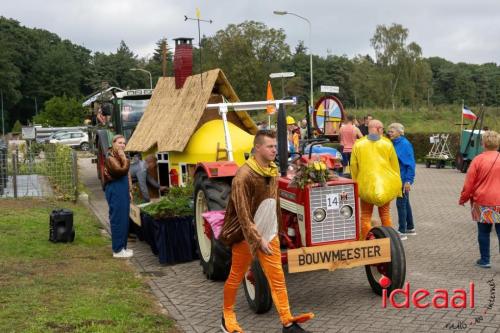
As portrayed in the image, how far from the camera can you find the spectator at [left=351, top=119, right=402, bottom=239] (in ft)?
23.7

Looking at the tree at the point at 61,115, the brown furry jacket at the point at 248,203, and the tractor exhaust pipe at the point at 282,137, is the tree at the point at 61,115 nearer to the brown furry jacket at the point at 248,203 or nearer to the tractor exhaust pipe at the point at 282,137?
the tractor exhaust pipe at the point at 282,137

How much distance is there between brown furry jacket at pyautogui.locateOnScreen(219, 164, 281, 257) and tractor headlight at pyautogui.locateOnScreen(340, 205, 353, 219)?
123cm

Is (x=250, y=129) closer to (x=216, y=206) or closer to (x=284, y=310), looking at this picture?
(x=216, y=206)

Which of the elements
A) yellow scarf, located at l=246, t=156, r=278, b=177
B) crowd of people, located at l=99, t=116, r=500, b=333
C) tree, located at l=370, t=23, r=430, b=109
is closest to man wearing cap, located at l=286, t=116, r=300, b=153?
crowd of people, located at l=99, t=116, r=500, b=333

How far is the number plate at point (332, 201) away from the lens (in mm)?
6000

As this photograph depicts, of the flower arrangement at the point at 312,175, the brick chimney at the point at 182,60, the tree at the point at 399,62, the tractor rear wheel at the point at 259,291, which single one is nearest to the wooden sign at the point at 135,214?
the brick chimney at the point at 182,60

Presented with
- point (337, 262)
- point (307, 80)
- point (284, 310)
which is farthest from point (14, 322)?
point (307, 80)

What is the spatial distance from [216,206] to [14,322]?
8.57 feet

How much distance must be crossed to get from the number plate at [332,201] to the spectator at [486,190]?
2053 millimetres

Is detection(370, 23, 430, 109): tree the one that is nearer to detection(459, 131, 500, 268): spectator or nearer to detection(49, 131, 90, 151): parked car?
detection(49, 131, 90, 151): parked car

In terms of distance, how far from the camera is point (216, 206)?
23.5 feet

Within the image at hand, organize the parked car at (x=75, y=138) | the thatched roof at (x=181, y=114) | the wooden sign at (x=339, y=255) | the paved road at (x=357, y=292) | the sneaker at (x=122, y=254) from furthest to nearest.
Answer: the parked car at (x=75, y=138), the thatched roof at (x=181, y=114), the sneaker at (x=122, y=254), the wooden sign at (x=339, y=255), the paved road at (x=357, y=292)

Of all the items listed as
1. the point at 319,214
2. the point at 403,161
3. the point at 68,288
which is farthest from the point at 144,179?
the point at 319,214

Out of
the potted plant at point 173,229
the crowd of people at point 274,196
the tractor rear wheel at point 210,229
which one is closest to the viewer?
the crowd of people at point 274,196
